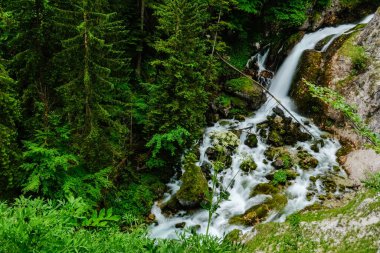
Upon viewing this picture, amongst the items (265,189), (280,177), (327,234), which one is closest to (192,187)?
(265,189)

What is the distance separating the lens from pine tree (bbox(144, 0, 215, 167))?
13.7 metres

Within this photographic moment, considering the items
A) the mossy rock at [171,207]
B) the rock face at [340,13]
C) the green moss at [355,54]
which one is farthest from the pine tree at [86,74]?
the rock face at [340,13]

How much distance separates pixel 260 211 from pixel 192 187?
9.99ft

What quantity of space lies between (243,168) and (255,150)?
1.63 metres

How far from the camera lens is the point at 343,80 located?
19.2 meters

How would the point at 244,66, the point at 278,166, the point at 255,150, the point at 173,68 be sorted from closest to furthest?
the point at 173,68, the point at 278,166, the point at 255,150, the point at 244,66

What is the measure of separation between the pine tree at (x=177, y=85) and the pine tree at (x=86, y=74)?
2.26 meters

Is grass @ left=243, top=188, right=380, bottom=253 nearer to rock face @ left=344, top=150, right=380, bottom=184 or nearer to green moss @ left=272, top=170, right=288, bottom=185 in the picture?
green moss @ left=272, top=170, right=288, bottom=185

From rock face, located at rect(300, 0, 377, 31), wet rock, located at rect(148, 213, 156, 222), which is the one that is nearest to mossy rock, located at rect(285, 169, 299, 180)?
wet rock, located at rect(148, 213, 156, 222)

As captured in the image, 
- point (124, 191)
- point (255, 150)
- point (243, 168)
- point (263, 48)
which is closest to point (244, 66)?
point (263, 48)

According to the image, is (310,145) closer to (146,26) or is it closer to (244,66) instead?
(244,66)

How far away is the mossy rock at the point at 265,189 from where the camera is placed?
14.4 m

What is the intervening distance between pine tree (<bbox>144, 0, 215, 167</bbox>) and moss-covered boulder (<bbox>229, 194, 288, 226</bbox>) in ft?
13.1

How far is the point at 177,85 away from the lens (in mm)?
13828
